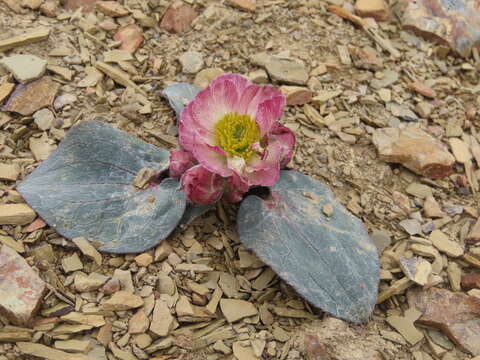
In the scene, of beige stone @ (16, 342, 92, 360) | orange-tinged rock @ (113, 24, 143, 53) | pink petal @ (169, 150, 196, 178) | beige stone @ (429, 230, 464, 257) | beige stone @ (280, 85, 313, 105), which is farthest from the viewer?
orange-tinged rock @ (113, 24, 143, 53)

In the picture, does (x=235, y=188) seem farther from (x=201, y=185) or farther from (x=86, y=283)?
(x=86, y=283)

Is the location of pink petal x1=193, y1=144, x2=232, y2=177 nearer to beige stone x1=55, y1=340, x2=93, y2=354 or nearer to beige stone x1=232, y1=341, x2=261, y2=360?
beige stone x1=232, y1=341, x2=261, y2=360

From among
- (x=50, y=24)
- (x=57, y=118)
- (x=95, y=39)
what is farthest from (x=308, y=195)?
(x=50, y=24)

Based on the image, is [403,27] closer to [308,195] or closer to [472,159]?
[472,159]

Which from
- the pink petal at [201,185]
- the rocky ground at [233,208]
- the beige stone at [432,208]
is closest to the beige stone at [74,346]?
the rocky ground at [233,208]

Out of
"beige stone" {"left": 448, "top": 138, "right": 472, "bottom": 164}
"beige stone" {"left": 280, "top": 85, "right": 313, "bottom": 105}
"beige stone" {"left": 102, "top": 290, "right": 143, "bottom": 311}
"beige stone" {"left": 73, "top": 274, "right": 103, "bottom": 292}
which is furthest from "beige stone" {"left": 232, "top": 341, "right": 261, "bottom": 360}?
"beige stone" {"left": 448, "top": 138, "right": 472, "bottom": 164}

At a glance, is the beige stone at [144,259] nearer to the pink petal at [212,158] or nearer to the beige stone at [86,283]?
the beige stone at [86,283]

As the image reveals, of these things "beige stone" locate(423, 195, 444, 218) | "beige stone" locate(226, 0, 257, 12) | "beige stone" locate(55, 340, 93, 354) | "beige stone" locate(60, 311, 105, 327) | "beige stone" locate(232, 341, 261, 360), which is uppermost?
"beige stone" locate(226, 0, 257, 12)
